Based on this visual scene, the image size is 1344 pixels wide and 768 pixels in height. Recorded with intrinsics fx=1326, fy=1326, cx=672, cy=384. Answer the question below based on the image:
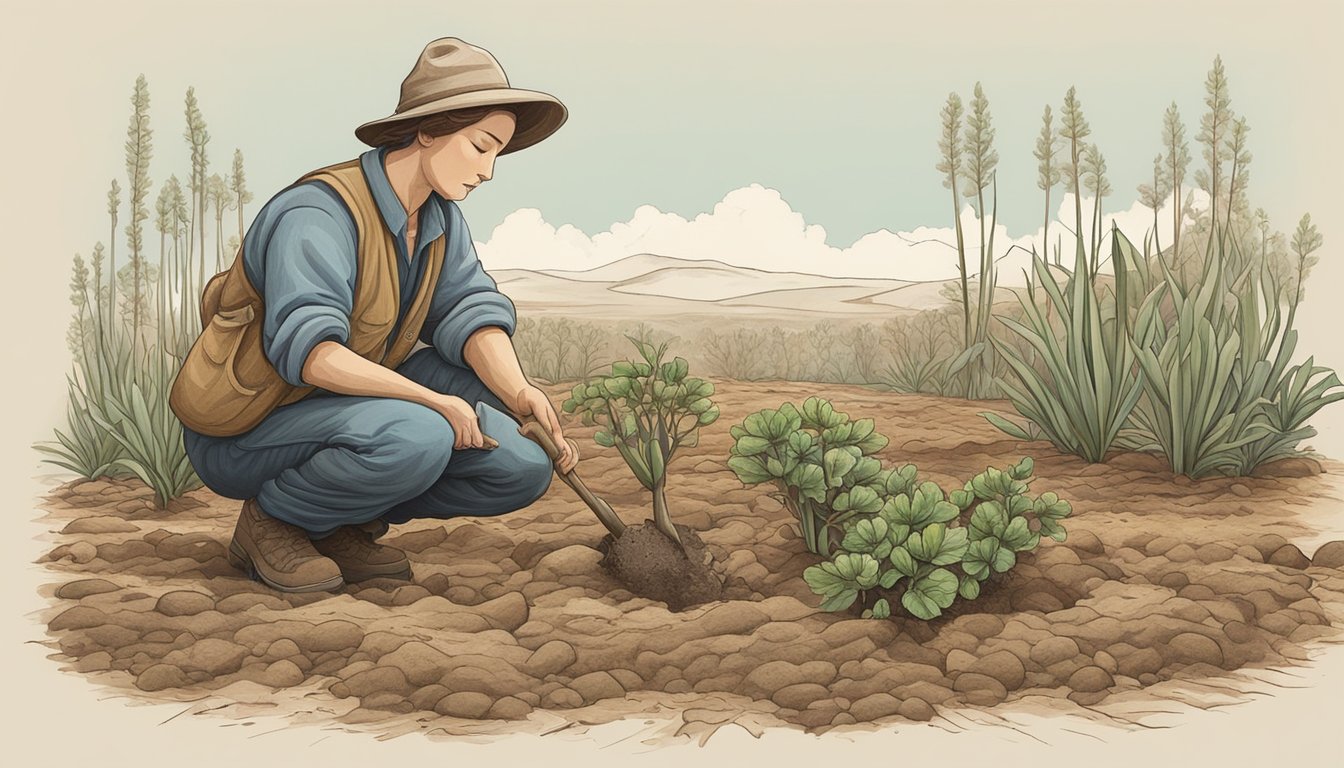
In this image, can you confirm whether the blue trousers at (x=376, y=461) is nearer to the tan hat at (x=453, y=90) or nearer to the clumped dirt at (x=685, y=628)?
the clumped dirt at (x=685, y=628)

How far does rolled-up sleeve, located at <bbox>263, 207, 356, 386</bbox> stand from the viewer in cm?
297

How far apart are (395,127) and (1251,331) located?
9.05ft

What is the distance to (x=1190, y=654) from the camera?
117 inches

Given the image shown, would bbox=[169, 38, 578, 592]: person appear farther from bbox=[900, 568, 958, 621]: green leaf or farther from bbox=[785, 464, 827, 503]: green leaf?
bbox=[900, 568, 958, 621]: green leaf

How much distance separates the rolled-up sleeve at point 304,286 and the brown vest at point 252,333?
0.23ft

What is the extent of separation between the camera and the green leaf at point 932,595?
2926 mm

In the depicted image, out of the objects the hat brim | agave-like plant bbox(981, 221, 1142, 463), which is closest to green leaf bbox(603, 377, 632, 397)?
the hat brim

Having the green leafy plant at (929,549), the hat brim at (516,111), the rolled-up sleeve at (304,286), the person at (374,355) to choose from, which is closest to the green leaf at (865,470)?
the green leafy plant at (929,549)

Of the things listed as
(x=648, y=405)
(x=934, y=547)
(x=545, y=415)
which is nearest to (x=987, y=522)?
(x=934, y=547)

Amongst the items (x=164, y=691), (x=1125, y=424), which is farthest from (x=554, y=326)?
(x=164, y=691)

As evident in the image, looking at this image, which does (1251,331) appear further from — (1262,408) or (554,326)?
(554,326)

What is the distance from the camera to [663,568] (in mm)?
3258

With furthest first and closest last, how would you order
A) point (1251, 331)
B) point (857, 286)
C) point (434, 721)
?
point (857, 286)
point (1251, 331)
point (434, 721)

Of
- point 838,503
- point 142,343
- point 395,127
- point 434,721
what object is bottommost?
point 434,721
